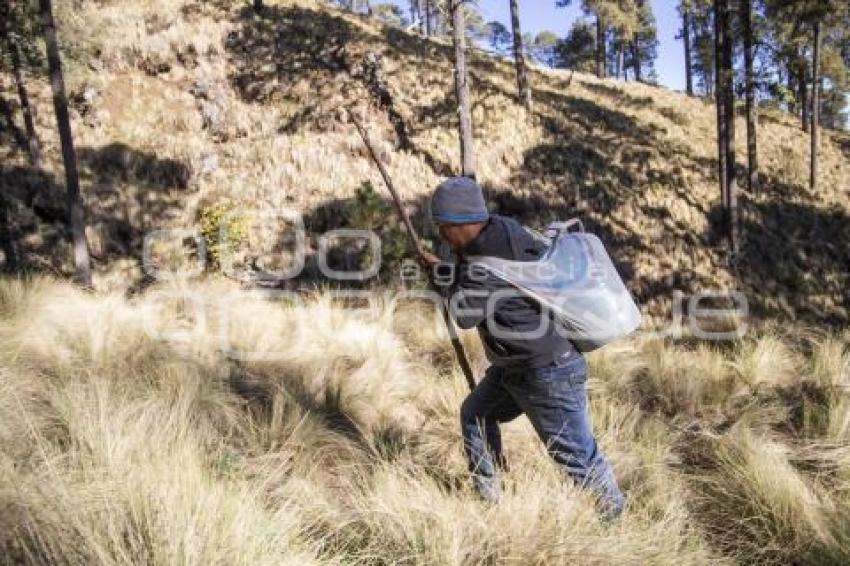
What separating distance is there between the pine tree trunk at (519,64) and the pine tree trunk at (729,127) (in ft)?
19.5

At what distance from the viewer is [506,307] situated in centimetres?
283

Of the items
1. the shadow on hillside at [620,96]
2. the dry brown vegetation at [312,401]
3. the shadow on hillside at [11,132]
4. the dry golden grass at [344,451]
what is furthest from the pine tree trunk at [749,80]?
the shadow on hillside at [11,132]

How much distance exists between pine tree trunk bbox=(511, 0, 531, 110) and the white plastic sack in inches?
711

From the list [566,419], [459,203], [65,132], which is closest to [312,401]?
[566,419]

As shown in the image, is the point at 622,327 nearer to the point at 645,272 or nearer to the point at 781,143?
the point at 645,272

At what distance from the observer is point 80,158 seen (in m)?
14.8

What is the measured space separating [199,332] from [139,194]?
931 centimetres

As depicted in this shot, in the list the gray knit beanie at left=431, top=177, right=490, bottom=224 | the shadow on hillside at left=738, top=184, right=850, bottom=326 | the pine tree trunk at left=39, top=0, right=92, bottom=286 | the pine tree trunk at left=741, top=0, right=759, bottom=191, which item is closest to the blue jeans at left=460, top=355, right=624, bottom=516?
the gray knit beanie at left=431, top=177, right=490, bottom=224

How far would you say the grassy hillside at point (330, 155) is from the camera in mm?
14344

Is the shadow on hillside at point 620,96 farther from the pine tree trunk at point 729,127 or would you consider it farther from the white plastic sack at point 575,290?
the white plastic sack at point 575,290

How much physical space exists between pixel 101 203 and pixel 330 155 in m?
5.32

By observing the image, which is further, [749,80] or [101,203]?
[749,80]

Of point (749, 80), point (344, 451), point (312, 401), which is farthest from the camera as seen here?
point (749, 80)

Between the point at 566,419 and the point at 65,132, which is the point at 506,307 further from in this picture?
the point at 65,132
